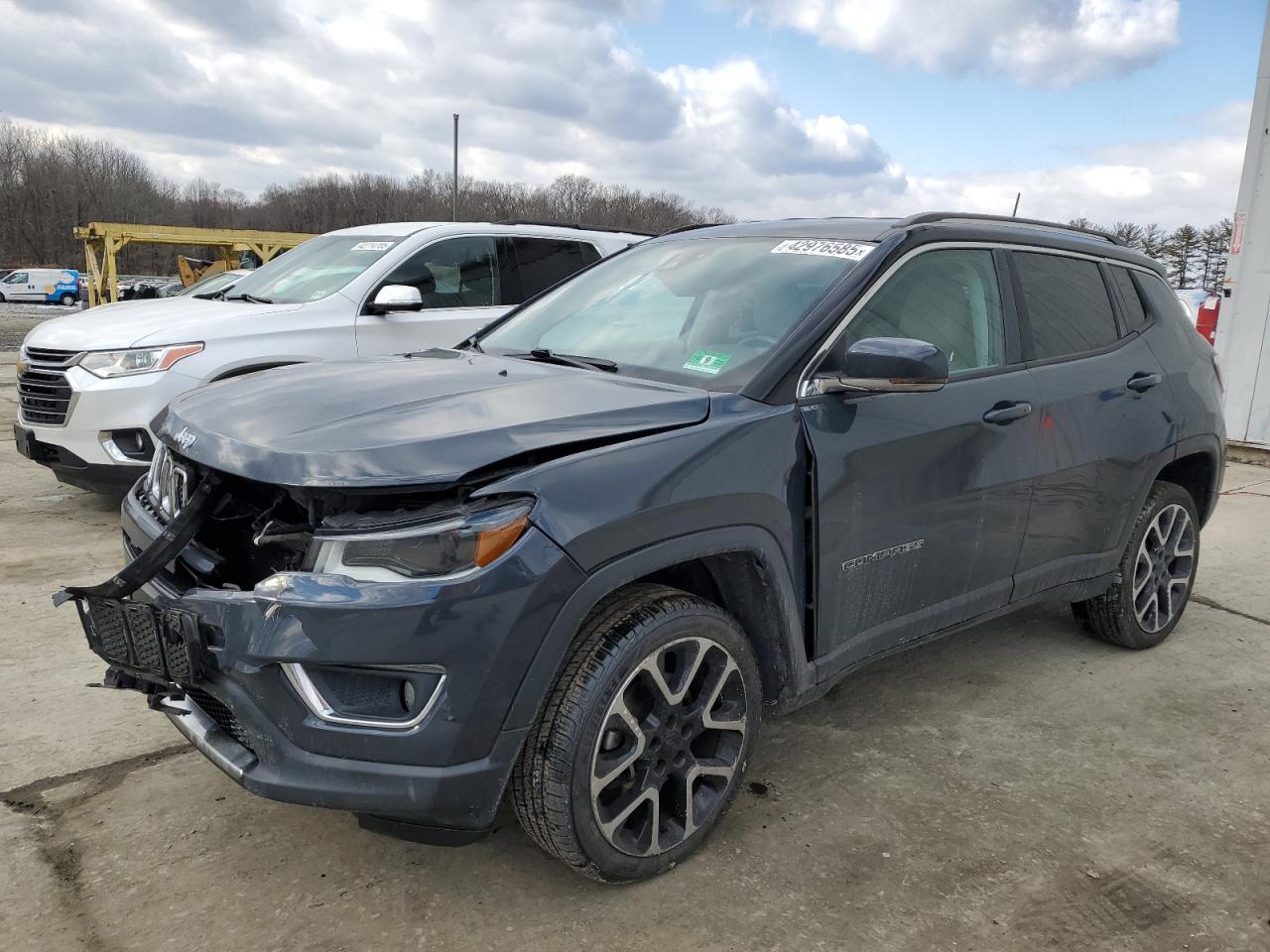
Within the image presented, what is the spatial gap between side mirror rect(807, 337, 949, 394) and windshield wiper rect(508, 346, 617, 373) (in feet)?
2.18

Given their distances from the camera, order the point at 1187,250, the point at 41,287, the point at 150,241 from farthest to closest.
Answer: the point at 41,287, the point at 150,241, the point at 1187,250

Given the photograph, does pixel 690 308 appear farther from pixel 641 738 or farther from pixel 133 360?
pixel 133 360

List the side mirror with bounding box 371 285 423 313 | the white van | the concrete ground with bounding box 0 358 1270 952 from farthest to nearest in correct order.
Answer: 1. the white van
2. the side mirror with bounding box 371 285 423 313
3. the concrete ground with bounding box 0 358 1270 952

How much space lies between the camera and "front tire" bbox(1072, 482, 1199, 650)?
4.05 meters

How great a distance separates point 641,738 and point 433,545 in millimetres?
744

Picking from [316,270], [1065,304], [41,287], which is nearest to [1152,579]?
[1065,304]

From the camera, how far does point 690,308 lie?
3.22m

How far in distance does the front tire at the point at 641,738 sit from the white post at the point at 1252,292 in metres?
8.23

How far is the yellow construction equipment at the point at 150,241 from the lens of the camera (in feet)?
65.0

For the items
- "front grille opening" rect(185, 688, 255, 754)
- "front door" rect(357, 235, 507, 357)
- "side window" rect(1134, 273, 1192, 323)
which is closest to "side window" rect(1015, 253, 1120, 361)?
"side window" rect(1134, 273, 1192, 323)

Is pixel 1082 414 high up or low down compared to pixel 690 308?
down

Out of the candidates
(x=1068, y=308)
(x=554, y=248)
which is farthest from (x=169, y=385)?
(x=1068, y=308)

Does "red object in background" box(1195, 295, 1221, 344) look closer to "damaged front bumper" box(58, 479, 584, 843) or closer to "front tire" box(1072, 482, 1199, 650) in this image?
"front tire" box(1072, 482, 1199, 650)

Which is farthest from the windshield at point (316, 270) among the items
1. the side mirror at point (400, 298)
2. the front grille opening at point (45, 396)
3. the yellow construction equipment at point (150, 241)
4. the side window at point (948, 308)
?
the yellow construction equipment at point (150, 241)
